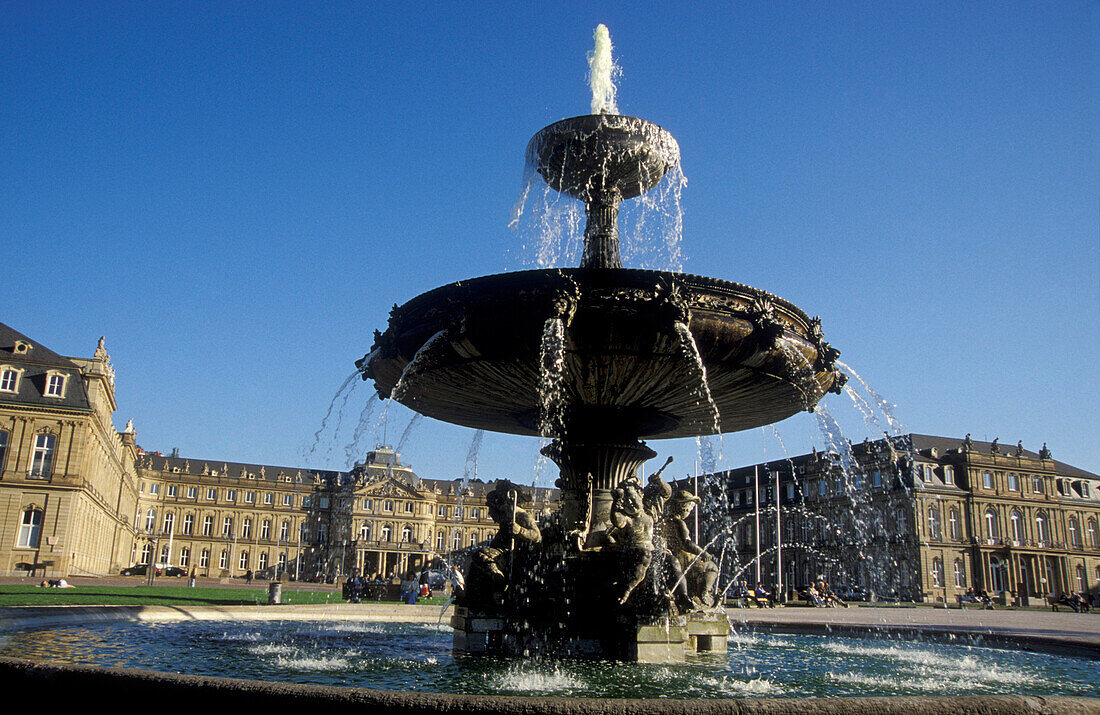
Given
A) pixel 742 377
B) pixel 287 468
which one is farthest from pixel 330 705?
pixel 287 468

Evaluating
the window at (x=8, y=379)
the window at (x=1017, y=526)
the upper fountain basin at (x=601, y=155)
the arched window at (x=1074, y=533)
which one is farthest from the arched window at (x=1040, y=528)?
the window at (x=8, y=379)

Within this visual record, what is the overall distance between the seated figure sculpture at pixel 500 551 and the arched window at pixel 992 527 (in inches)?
2841

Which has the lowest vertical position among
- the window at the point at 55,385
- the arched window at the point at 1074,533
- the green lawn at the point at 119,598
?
the green lawn at the point at 119,598

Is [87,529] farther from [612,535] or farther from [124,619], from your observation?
[612,535]

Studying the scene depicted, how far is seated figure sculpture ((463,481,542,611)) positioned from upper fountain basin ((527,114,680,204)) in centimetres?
384

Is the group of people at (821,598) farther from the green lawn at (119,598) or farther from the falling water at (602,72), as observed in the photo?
the falling water at (602,72)

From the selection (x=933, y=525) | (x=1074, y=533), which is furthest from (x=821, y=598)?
(x=1074, y=533)

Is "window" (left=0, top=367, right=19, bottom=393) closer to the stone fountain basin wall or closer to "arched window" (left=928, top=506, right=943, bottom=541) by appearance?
the stone fountain basin wall

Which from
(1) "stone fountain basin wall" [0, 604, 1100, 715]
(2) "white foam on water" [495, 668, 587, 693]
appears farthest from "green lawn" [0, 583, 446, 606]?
(1) "stone fountain basin wall" [0, 604, 1100, 715]

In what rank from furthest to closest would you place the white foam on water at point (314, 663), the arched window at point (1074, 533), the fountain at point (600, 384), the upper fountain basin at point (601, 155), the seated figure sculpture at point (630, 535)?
the arched window at point (1074, 533)
the upper fountain basin at point (601, 155)
the seated figure sculpture at point (630, 535)
the fountain at point (600, 384)
the white foam on water at point (314, 663)

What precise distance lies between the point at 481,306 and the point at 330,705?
180 inches

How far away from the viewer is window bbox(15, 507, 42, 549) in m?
47.1

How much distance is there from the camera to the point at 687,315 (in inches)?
282

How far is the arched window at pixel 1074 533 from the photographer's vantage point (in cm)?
7088
